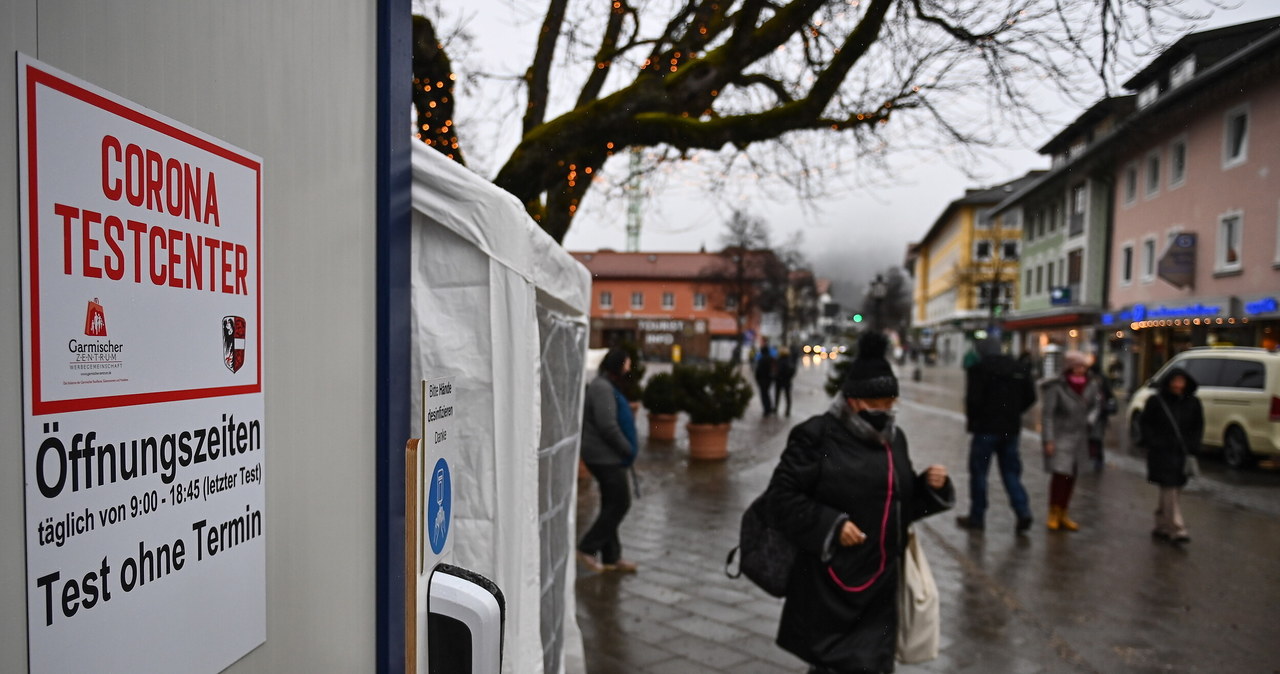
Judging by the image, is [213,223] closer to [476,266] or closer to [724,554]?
[476,266]

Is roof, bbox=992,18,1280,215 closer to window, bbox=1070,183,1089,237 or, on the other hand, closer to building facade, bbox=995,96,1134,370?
building facade, bbox=995,96,1134,370

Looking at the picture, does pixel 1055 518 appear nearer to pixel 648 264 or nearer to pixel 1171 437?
pixel 1171 437

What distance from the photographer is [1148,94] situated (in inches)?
264

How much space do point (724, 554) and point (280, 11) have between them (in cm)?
626

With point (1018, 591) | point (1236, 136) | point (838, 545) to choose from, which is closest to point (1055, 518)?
point (1018, 591)

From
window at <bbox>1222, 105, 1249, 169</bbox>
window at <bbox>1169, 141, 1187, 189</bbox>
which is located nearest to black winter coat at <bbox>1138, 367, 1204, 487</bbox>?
window at <bbox>1222, 105, 1249, 169</bbox>

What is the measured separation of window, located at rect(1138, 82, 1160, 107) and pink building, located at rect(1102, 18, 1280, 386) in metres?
8.98

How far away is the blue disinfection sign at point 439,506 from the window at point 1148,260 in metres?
32.0

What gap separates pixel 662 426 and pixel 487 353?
11.7 meters

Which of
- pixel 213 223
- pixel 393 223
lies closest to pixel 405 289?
pixel 393 223

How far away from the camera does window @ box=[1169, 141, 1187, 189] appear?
78.8 ft

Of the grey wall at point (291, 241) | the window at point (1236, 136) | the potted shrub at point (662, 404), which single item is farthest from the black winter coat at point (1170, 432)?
the window at point (1236, 136)

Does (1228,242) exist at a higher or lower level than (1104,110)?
higher

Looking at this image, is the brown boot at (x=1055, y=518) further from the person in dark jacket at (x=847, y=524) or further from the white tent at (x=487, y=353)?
the white tent at (x=487, y=353)
